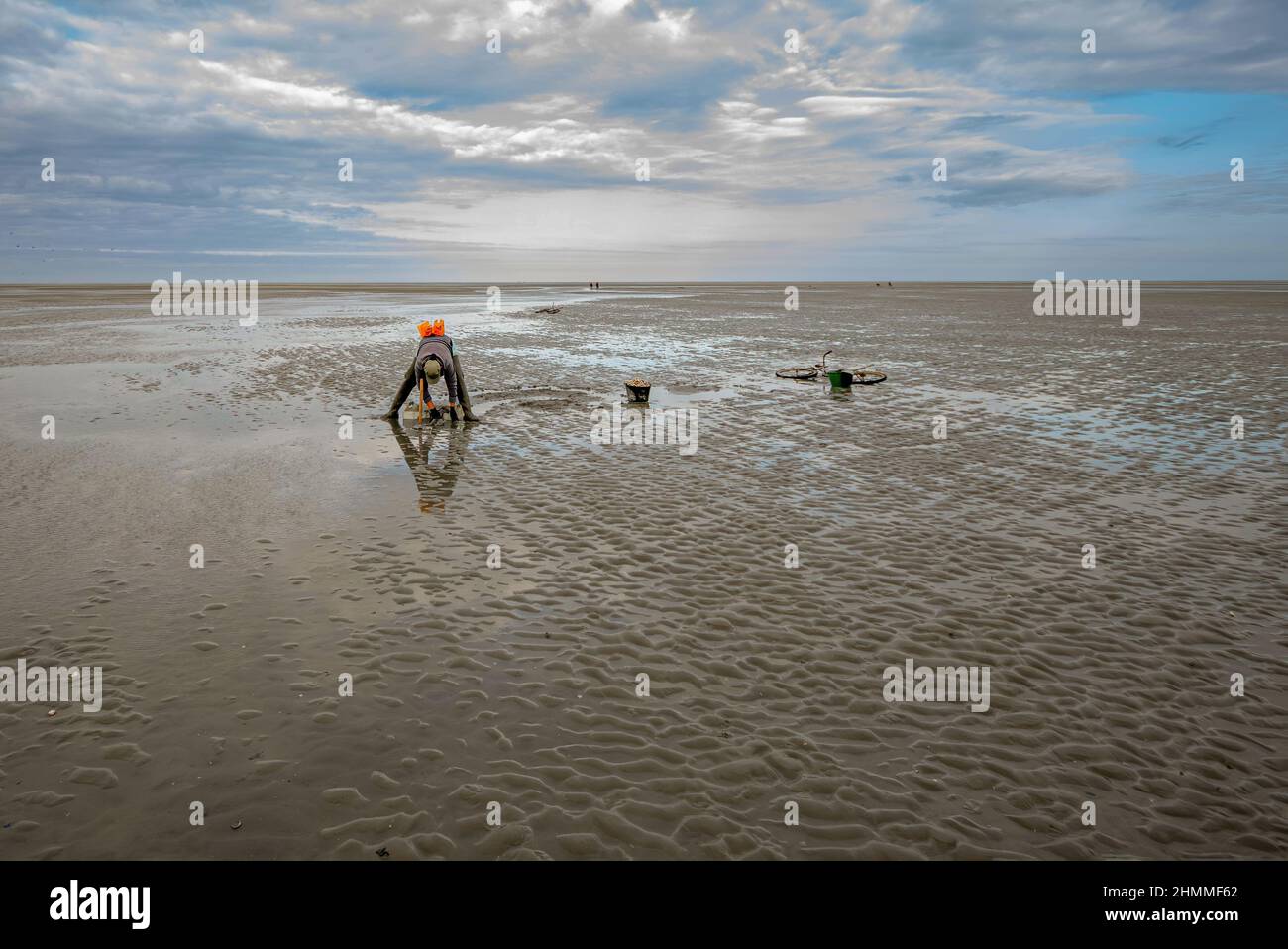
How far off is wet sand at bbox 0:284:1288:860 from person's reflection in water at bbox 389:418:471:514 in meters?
0.13

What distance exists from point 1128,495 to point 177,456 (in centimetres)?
1931

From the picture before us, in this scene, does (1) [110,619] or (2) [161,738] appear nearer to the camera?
(2) [161,738]

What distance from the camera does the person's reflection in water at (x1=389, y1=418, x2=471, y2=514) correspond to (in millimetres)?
12672

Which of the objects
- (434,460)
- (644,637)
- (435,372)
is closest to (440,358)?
(435,372)

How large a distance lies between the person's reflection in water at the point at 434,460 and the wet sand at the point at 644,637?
0.13m

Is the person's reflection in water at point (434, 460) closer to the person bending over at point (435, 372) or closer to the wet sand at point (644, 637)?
the wet sand at point (644, 637)

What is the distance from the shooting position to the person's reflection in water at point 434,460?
41.6 feet

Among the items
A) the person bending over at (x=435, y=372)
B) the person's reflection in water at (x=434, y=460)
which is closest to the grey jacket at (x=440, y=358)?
the person bending over at (x=435, y=372)

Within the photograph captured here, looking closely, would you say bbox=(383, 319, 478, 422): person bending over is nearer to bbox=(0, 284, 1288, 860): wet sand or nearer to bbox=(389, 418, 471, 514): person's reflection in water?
bbox=(389, 418, 471, 514): person's reflection in water

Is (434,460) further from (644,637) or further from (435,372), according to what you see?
(644,637)

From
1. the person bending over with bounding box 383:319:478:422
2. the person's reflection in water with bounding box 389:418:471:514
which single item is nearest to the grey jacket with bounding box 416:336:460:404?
the person bending over with bounding box 383:319:478:422

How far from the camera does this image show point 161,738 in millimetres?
5973
